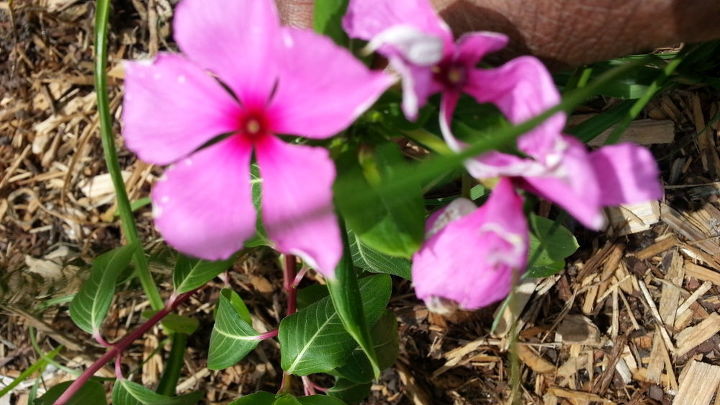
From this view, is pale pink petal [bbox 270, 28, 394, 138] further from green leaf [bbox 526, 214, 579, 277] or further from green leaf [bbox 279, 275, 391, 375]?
green leaf [bbox 279, 275, 391, 375]

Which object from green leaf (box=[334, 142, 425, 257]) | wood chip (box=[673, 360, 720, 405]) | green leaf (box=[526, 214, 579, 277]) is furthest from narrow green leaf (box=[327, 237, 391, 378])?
wood chip (box=[673, 360, 720, 405])

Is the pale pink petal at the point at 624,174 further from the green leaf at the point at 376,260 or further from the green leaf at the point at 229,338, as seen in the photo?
the green leaf at the point at 229,338

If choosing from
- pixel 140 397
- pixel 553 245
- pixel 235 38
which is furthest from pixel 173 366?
pixel 235 38

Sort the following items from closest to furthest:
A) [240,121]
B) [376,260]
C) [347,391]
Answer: [240,121] < [376,260] < [347,391]

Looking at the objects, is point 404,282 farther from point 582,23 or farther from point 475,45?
point 475,45

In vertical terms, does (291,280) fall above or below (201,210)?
below

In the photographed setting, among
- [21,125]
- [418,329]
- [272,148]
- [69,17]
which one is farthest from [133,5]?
[272,148]

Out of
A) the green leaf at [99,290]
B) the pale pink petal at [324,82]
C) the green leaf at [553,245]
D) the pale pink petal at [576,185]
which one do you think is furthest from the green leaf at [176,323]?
the pale pink petal at [576,185]
